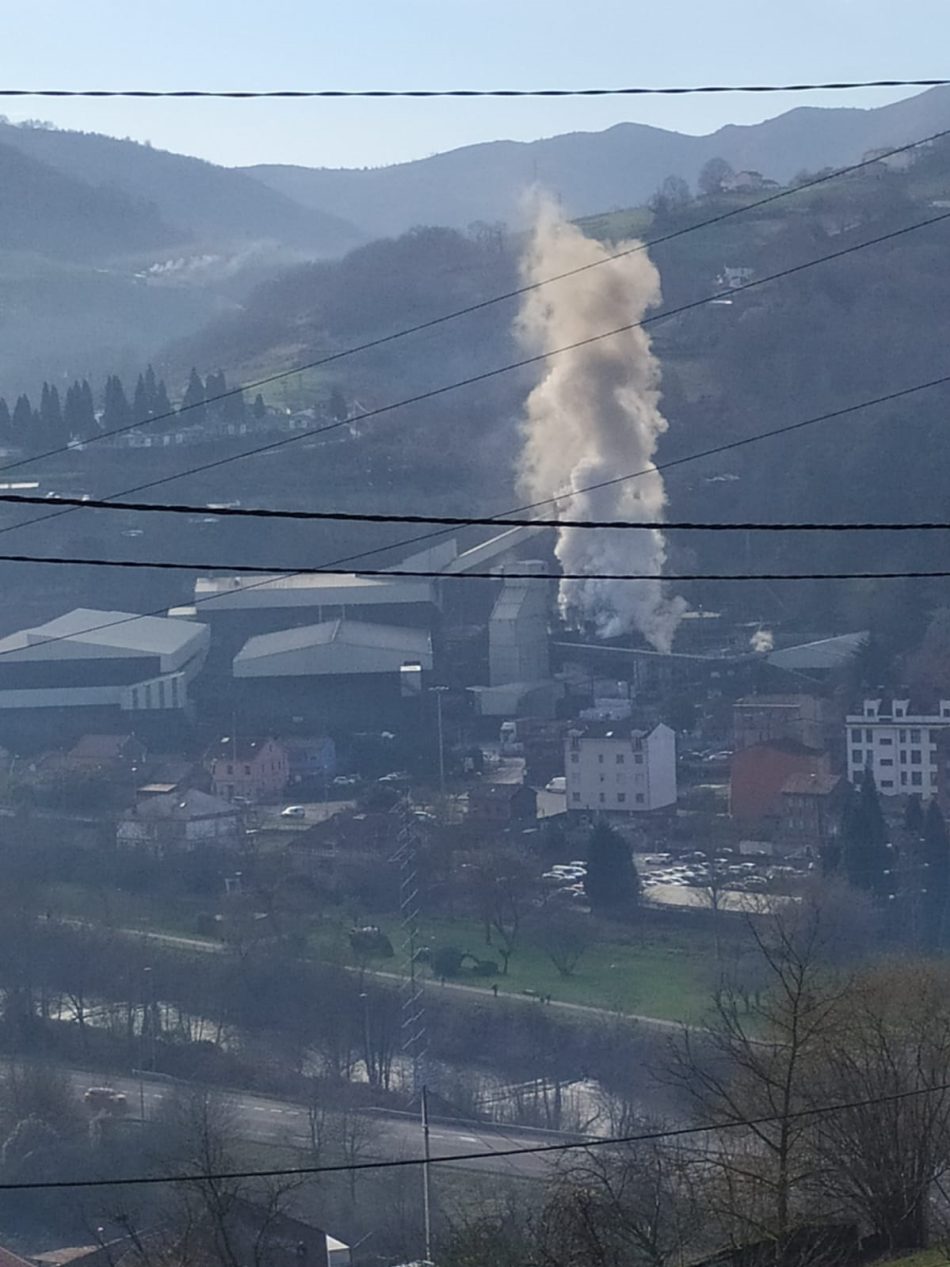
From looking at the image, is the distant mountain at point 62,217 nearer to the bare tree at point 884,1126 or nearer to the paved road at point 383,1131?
the paved road at point 383,1131

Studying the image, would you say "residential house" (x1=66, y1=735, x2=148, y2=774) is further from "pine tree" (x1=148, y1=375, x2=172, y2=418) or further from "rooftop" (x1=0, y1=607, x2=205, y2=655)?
"pine tree" (x1=148, y1=375, x2=172, y2=418)

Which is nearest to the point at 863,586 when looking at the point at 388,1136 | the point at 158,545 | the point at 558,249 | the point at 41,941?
the point at 558,249

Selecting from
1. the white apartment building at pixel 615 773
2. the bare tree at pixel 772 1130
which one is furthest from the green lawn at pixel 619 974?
the bare tree at pixel 772 1130

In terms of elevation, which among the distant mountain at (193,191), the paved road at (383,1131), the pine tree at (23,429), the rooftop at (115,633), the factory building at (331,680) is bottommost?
the paved road at (383,1131)

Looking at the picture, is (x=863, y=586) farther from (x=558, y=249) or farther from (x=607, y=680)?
(x=558, y=249)

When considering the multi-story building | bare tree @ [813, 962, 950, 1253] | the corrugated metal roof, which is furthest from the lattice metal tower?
bare tree @ [813, 962, 950, 1253]

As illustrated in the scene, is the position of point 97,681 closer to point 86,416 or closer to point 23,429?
point 86,416
